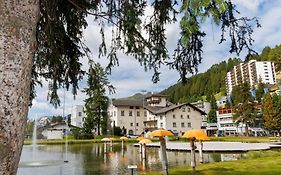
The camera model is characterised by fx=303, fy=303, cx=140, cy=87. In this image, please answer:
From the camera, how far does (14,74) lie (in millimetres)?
2059

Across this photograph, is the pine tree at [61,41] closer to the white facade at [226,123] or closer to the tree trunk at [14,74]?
the tree trunk at [14,74]

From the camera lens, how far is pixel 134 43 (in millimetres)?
4281

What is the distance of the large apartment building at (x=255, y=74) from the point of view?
13650cm

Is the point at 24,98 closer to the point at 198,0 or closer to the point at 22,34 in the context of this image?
the point at 22,34

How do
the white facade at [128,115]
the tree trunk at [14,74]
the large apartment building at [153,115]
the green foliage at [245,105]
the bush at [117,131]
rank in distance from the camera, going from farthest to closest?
the white facade at [128,115], the large apartment building at [153,115], the bush at [117,131], the green foliage at [245,105], the tree trunk at [14,74]

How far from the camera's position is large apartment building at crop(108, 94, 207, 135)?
6438 centimetres

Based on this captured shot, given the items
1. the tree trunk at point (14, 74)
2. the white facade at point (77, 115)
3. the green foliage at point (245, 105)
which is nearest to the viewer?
the tree trunk at point (14, 74)

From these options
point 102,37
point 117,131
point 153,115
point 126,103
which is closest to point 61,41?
point 102,37

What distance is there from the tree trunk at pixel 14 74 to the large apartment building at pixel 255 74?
13372cm

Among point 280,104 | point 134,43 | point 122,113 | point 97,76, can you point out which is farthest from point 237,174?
point 122,113

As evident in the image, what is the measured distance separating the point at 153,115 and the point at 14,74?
6673 cm

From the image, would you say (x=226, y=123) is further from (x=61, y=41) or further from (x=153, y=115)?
(x=61, y=41)

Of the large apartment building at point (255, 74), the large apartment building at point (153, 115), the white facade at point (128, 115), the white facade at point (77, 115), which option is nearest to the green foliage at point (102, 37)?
the large apartment building at point (153, 115)

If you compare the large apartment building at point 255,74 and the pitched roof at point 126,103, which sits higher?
the large apartment building at point 255,74
